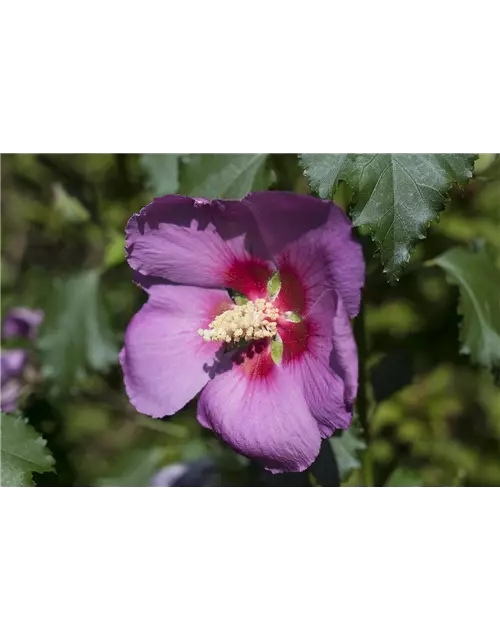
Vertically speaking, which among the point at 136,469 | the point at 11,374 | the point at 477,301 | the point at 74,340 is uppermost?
the point at 477,301

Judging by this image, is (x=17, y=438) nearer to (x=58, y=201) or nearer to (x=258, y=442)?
(x=258, y=442)

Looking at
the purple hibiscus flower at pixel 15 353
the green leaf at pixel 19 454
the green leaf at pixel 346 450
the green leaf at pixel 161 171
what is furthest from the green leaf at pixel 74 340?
the green leaf at pixel 346 450

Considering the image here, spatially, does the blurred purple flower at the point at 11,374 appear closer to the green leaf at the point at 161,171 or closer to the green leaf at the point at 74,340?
the green leaf at the point at 74,340

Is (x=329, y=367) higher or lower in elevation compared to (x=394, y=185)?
lower

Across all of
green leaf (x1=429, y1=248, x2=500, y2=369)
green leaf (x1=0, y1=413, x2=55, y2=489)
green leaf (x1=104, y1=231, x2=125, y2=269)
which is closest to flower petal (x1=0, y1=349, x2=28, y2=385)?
green leaf (x1=104, y1=231, x2=125, y2=269)

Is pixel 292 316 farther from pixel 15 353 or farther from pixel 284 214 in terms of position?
pixel 15 353

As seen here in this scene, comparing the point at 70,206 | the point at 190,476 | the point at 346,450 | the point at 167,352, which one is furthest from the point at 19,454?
the point at 70,206
